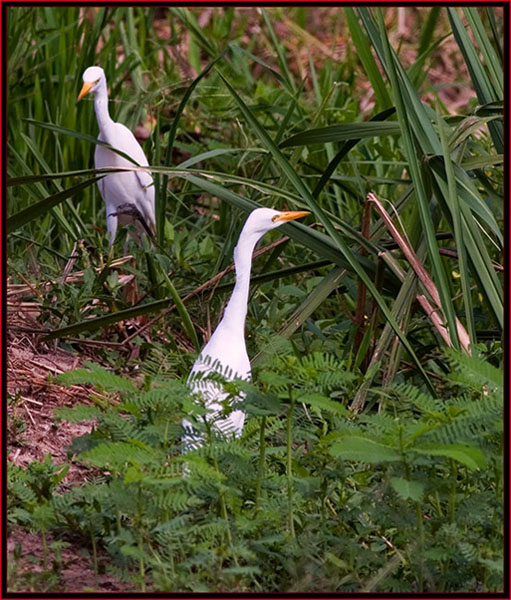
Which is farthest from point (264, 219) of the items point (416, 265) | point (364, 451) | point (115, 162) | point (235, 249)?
point (115, 162)

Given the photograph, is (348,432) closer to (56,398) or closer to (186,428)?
(186,428)

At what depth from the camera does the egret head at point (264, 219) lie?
8.68 feet

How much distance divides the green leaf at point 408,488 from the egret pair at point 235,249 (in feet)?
1.21

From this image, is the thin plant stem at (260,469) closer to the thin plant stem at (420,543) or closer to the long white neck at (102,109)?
the thin plant stem at (420,543)

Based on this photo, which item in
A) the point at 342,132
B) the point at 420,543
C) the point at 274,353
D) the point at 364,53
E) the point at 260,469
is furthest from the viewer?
the point at 364,53

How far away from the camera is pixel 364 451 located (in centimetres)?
183

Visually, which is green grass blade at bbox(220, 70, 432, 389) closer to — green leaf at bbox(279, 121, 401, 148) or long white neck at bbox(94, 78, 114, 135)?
green leaf at bbox(279, 121, 401, 148)

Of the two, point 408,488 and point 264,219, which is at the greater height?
point 264,219

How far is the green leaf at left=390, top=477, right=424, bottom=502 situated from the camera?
1.79m

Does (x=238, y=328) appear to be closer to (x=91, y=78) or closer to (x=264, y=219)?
(x=264, y=219)

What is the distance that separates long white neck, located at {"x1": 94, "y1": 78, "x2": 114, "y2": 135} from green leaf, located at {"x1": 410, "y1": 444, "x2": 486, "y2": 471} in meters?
2.45

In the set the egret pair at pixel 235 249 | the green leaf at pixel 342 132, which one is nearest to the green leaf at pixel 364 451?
the egret pair at pixel 235 249

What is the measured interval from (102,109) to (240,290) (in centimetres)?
165

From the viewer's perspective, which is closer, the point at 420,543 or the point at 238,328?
the point at 420,543
